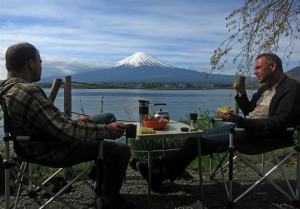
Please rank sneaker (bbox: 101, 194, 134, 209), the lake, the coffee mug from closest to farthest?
the coffee mug < sneaker (bbox: 101, 194, 134, 209) < the lake

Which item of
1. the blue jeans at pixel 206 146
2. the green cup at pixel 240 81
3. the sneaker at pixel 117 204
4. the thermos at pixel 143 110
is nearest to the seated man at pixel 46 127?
the sneaker at pixel 117 204

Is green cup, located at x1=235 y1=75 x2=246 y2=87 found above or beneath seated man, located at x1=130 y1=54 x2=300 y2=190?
above

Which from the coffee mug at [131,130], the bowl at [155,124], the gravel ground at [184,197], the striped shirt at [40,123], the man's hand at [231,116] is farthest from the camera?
the gravel ground at [184,197]

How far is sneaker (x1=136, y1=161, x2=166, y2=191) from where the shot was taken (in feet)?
11.0

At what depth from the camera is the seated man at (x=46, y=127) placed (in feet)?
7.98

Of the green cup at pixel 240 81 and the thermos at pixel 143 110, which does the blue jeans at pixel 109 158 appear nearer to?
the thermos at pixel 143 110

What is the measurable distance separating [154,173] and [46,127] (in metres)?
1.28

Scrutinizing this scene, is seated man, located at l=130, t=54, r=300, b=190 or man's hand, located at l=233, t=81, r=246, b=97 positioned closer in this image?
seated man, located at l=130, t=54, r=300, b=190

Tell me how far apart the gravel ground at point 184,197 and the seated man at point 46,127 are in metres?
0.71

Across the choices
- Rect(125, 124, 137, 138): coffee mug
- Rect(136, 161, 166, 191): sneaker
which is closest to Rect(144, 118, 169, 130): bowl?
Rect(125, 124, 137, 138): coffee mug

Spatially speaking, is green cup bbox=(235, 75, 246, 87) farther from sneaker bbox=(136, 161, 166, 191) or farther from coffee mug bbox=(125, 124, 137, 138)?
coffee mug bbox=(125, 124, 137, 138)

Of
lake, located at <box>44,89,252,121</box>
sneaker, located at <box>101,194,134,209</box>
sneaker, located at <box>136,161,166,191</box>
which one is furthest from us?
lake, located at <box>44,89,252,121</box>

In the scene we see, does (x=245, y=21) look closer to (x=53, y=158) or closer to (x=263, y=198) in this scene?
(x=263, y=198)

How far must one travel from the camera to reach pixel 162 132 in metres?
2.85
